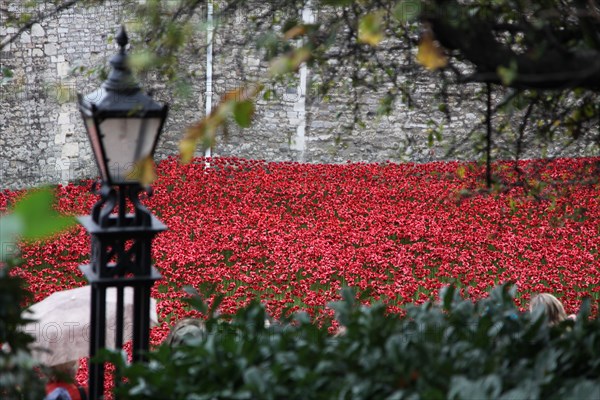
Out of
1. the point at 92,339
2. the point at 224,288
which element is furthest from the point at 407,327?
the point at 224,288

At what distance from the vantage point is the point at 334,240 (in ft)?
37.8

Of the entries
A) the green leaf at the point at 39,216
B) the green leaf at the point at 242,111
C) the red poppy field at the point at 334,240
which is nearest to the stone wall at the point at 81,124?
the red poppy field at the point at 334,240

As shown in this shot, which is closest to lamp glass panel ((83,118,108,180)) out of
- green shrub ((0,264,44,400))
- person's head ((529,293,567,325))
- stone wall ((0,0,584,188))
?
green shrub ((0,264,44,400))

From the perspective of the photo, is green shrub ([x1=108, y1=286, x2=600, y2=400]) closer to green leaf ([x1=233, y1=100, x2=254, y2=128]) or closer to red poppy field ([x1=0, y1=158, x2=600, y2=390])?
green leaf ([x1=233, y1=100, x2=254, y2=128])

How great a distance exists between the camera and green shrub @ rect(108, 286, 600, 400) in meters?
3.04

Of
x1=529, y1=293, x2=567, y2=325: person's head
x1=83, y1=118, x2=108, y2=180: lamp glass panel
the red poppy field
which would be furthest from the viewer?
the red poppy field

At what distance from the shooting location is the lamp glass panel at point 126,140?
4043mm

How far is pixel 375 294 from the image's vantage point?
29.8 feet

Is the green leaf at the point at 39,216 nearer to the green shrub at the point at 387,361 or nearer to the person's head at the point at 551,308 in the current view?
the green shrub at the point at 387,361

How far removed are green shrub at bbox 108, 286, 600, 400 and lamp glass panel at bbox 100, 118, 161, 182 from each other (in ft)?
2.74

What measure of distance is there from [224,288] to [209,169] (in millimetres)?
5986

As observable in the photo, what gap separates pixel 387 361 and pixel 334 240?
834 centimetres

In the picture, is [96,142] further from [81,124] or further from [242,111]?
[81,124]

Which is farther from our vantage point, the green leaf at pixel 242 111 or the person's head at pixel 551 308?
the person's head at pixel 551 308
